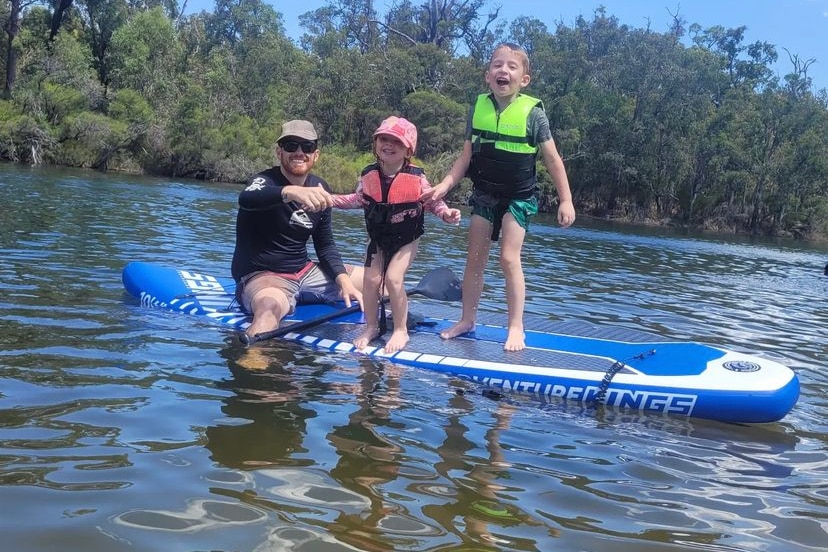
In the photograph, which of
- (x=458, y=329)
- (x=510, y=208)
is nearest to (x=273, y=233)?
(x=458, y=329)

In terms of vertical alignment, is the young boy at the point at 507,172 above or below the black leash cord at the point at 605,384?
above

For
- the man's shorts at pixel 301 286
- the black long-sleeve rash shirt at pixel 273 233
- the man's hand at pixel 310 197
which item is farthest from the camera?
the man's shorts at pixel 301 286

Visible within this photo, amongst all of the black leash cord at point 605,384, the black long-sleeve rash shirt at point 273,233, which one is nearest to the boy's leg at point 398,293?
the black long-sleeve rash shirt at point 273,233

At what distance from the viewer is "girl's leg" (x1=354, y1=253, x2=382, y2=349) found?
530 cm

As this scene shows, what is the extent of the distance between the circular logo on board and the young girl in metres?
1.93

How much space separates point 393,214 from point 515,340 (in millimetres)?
1199

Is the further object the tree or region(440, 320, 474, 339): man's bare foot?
the tree

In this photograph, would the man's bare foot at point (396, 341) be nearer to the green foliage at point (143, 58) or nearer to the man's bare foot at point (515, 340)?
the man's bare foot at point (515, 340)

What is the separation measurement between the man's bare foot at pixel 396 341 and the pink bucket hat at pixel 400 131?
4.15 feet

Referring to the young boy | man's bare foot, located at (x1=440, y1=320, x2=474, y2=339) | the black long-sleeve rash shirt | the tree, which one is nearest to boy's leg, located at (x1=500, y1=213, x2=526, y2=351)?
the young boy

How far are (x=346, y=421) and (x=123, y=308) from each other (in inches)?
120

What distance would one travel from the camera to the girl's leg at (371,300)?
17.4 ft

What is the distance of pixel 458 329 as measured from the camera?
5.51 m

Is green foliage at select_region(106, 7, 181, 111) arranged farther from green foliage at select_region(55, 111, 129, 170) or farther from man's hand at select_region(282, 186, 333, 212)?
man's hand at select_region(282, 186, 333, 212)
